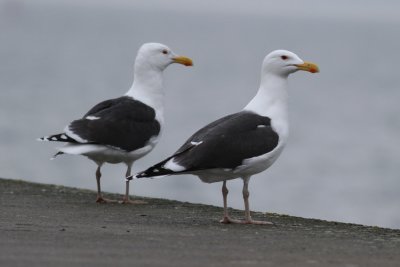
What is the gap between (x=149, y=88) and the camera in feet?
38.7

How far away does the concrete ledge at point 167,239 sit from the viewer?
6926 millimetres

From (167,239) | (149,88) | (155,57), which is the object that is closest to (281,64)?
(149,88)

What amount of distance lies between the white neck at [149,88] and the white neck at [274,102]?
6.39 feet

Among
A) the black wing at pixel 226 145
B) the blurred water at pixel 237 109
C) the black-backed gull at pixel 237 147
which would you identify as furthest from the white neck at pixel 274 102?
the blurred water at pixel 237 109

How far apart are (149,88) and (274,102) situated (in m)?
2.40

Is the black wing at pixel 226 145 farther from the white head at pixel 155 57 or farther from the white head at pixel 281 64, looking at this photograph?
the white head at pixel 155 57

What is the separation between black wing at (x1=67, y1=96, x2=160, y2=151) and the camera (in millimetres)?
10945

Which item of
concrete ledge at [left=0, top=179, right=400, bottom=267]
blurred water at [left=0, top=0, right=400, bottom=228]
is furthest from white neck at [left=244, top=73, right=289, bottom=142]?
blurred water at [left=0, top=0, right=400, bottom=228]

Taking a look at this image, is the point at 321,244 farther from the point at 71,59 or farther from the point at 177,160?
the point at 71,59

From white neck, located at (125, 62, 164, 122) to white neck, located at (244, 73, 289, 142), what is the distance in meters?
1.95

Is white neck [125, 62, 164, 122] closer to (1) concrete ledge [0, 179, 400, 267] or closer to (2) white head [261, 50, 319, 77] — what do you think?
(1) concrete ledge [0, 179, 400, 267]

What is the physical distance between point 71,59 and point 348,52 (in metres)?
37.1

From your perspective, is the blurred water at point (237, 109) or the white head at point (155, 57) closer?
the white head at point (155, 57)

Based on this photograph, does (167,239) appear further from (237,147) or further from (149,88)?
(149,88)
